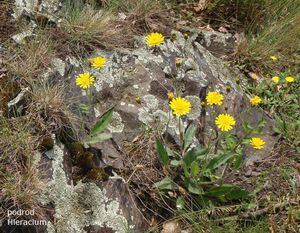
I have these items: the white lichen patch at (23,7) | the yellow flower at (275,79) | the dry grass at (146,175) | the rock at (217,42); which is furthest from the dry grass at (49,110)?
the yellow flower at (275,79)

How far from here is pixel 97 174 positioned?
2201mm

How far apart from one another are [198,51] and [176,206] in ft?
4.27

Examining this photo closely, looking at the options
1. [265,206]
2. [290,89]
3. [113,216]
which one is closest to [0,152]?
[113,216]

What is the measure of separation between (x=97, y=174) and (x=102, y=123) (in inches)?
11.5

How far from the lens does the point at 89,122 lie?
7.90 feet

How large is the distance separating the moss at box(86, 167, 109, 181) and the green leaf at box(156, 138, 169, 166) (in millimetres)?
329

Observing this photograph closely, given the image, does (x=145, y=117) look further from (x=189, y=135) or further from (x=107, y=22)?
(x=107, y=22)

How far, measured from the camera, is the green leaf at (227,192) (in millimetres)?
2315

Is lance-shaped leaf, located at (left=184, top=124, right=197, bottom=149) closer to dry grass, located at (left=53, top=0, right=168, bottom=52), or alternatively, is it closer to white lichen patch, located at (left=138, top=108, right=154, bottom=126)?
white lichen patch, located at (left=138, top=108, right=154, bottom=126)

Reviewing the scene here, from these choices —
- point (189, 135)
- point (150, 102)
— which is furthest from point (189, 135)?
point (150, 102)

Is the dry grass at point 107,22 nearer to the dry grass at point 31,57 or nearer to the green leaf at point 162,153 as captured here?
the dry grass at point 31,57

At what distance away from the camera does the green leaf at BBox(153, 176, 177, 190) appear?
2.35 m

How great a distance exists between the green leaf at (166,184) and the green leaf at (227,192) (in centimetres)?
19

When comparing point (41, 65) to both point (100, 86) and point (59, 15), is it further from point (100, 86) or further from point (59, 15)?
point (59, 15)
